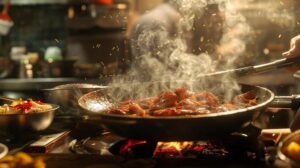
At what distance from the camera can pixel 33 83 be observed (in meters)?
7.05

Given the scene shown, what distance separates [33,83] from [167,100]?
4.97 m

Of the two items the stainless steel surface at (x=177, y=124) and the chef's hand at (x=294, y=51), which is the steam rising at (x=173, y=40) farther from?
the stainless steel surface at (x=177, y=124)

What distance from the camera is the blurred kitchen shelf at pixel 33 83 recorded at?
699 cm

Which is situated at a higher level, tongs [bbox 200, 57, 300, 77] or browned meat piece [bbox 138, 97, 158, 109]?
tongs [bbox 200, 57, 300, 77]

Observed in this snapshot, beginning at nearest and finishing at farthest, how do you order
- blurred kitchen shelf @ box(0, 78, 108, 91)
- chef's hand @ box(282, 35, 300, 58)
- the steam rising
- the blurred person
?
the blurred person → chef's hand @ box(282, 35, 300, 58) → the steam rising → blurred kitchen shelf @ box(0, 78, 108, 91)

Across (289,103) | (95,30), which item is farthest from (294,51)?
(95,30)

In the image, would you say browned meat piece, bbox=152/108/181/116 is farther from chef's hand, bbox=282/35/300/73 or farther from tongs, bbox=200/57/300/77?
chef's hand, bbox=282/35/300/73

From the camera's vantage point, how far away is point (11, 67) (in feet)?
24.6

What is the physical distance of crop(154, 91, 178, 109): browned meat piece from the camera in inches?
105

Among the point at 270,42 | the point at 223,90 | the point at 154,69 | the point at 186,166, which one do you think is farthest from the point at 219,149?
the point at 270,42

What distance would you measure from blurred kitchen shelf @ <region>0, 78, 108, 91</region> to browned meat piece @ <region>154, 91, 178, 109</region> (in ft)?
13.9

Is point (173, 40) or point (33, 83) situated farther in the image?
point (33, 83)

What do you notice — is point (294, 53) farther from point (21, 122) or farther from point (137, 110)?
point (21, 122)

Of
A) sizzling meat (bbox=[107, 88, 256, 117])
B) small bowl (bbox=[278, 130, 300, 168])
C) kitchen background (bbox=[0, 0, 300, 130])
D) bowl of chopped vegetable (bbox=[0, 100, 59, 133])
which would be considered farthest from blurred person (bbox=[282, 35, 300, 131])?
kitchen background (bbox=[0, 0, 300, 130])
